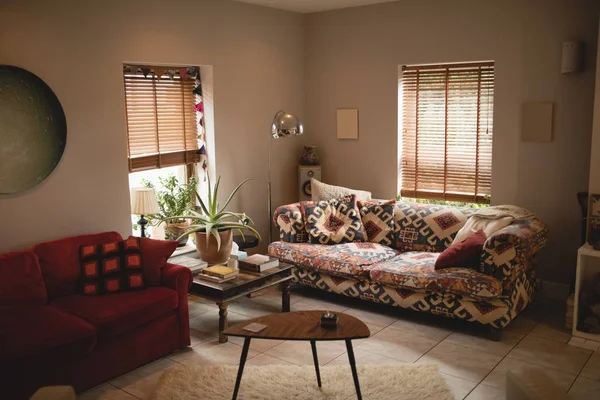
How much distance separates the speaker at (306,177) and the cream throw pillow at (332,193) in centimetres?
33

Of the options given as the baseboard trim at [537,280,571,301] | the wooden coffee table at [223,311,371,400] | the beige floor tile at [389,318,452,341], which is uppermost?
the wooden coffee table at [223,311,371,400]

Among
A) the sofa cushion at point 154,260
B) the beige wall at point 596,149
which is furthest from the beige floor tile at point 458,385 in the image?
the sofa cushion at point 154,260

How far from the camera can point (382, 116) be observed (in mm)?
6137

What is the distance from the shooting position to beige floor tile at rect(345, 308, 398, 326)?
4832mm

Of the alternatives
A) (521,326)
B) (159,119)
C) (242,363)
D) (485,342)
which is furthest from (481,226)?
(159,119)

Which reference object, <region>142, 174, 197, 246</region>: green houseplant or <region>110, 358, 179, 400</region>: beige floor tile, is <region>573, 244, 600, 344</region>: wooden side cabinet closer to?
<region>110, 358, 179, 400</region>: beige floor tile

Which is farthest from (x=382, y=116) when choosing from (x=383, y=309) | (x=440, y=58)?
→ (x=383, y=309)

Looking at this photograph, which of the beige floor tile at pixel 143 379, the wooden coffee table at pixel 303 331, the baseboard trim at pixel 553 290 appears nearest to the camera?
the wooden coffee table at pixel 303 331

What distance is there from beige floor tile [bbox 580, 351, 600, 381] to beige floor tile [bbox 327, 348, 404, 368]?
118 centimetres

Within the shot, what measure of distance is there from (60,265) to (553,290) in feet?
13.4

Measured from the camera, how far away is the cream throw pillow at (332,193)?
590cm

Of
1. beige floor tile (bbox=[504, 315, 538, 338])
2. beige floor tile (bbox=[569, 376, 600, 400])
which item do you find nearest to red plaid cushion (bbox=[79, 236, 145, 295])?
beige floor tile (bbox=[504, 315, 538, 338])

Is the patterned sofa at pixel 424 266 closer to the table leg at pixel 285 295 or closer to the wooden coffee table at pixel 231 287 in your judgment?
the table leg at pixel 285 295

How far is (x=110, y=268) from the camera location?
13.8ft
